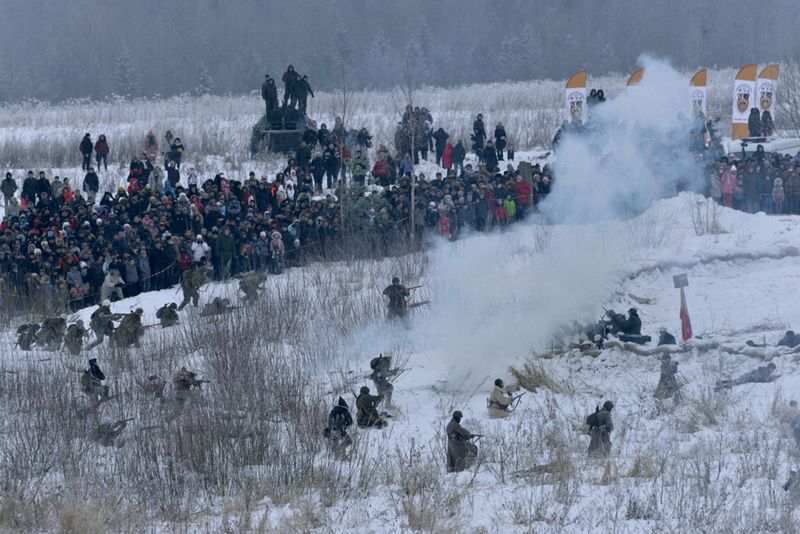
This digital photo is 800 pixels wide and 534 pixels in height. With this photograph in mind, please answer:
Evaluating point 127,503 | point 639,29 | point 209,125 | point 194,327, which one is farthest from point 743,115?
point 639,29

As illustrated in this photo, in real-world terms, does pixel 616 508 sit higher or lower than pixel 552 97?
lower

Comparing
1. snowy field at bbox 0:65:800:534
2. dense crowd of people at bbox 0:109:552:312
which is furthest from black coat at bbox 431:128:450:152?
dense crowd of people at bbox 0:109:552:312

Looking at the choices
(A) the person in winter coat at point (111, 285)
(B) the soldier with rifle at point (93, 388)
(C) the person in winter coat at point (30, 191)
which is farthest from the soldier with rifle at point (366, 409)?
(C) the person in winter coat at point (30, 191)

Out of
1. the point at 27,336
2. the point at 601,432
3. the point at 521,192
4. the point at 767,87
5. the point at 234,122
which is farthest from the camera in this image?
the point at 234,122

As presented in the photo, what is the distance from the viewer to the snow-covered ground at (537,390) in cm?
1471

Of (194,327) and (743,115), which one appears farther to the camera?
(743,115)

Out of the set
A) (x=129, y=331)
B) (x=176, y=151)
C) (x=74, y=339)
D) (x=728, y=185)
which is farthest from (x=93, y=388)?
(x=176, y=151)

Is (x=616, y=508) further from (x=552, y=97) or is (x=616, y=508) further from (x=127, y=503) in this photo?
(x=552, y=97)

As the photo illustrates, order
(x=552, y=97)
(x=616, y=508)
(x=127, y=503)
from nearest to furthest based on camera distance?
(x=616, y=508)
(x=127, y=503)
(x=552, y=97)

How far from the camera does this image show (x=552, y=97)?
5294cm

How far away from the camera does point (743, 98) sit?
115 ft

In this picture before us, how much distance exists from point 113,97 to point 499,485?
263ft

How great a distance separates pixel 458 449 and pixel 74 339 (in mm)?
10145

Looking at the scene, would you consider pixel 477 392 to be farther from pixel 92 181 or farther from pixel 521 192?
pixel 92 181
